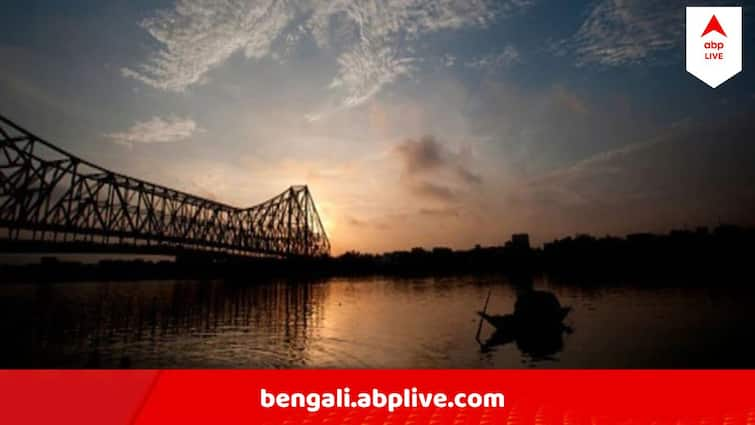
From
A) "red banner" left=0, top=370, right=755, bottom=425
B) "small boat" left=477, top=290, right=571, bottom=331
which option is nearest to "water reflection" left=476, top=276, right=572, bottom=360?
"small boat" left=477, top=290, right=571, bottom=331

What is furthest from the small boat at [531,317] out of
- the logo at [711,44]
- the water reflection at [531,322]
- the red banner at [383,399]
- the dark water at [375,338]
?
the logo at [711,44]

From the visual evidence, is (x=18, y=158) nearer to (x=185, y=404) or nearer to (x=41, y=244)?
(x=41, y=244)

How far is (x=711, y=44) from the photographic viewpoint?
6.52 m

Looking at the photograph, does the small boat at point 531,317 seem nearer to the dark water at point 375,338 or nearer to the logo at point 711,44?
the dark water at point 375,338

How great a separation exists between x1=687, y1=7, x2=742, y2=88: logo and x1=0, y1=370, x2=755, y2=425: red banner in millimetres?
4036

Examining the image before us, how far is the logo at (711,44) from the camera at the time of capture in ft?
20.9

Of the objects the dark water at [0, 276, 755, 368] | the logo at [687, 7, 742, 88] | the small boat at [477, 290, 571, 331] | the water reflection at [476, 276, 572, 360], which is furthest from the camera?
the small boat at [477, 290, 571, 331]

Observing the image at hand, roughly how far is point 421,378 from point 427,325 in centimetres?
1294

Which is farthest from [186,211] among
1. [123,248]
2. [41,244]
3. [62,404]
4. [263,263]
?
[62,404]

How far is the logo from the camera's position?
6.38 m

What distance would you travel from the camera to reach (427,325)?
711 inches

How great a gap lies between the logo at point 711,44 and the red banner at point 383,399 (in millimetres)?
4036

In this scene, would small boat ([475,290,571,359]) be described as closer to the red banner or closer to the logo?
the red banner

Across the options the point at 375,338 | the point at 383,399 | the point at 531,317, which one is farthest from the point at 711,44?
the point at 375,338
